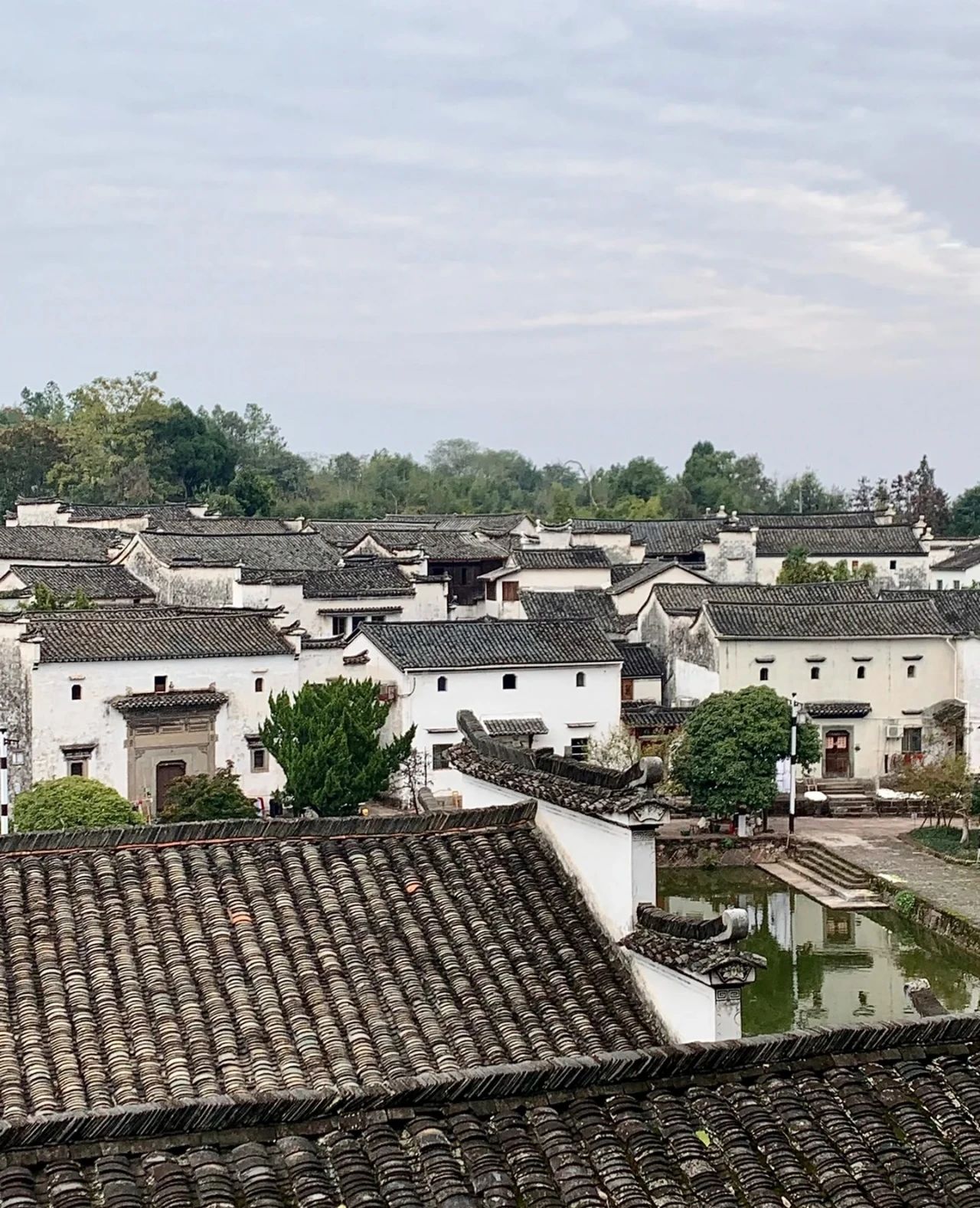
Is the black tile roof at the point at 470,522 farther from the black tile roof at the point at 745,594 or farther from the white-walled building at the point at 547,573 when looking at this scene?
the black tile roof at the point at 745,594

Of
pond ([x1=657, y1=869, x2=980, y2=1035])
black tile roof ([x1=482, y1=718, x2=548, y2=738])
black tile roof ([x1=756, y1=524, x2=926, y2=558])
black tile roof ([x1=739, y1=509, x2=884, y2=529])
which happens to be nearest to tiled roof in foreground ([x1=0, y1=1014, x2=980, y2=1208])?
pond ([x1=657, y1=869, x2=980, y2=1035])

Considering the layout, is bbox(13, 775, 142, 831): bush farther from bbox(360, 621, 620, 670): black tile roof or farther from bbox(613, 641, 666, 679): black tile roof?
bbox(613, 641, 666, 679): black tile roof

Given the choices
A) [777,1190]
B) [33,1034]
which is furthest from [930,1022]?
[33,1034]

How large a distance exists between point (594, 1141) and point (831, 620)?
81.3 ft

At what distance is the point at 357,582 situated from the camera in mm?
30750

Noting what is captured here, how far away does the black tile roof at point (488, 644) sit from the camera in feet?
82.7

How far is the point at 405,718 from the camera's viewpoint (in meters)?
24.9

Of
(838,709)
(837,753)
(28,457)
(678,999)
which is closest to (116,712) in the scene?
(838,709)

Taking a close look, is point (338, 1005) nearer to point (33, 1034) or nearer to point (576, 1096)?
point (33, 1034)

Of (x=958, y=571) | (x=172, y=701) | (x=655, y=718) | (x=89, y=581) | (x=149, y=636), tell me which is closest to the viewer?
(x=172, y=701)

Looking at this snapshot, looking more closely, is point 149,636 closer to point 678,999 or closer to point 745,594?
point 745,594

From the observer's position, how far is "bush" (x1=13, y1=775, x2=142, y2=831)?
17.8 metres

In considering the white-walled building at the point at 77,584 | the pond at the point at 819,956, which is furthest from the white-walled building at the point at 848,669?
the white-walled building at the point at 77,584

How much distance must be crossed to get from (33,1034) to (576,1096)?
241cm
